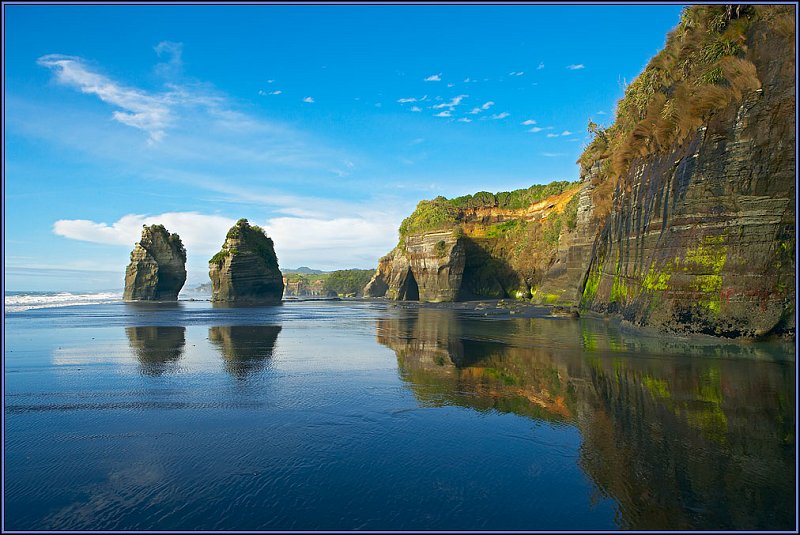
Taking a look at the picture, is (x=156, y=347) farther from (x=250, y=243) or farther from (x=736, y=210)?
(x=250, y=243)

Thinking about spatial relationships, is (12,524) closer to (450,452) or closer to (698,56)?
(450,452)

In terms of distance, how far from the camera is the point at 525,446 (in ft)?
23.1

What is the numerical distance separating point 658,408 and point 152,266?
94.2 metres

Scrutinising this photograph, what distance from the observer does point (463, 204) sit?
9806 centimetres

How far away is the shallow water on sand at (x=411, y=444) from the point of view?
4.97 metres

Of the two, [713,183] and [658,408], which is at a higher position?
[713,183]

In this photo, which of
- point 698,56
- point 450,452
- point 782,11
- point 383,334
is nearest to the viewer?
point 450,452

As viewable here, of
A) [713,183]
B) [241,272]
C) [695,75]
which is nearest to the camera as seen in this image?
[713,183]

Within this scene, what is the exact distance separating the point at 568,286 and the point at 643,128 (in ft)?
74.0

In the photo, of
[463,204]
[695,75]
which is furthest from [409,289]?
[695,75]

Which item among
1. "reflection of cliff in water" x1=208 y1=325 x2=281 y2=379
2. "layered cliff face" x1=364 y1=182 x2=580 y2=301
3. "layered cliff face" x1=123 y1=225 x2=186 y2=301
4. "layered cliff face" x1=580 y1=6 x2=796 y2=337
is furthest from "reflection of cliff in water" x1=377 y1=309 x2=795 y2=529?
"layered cliff face" x1=123 y1=225 x2=186 y2=301

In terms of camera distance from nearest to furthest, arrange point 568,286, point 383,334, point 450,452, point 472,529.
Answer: point 472,529 < point 450,452 < point 383,334 < point 568,286

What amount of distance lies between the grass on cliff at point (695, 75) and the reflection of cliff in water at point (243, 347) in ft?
65.1

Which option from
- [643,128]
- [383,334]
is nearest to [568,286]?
[643,128]
